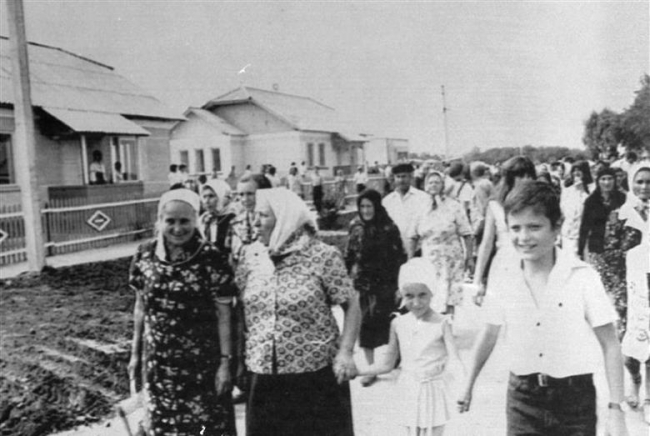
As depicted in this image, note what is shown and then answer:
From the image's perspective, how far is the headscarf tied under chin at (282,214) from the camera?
238 cm

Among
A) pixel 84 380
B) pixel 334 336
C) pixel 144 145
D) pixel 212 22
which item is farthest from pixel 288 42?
pixel 144 145

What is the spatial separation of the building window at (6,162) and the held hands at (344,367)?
1012 cm

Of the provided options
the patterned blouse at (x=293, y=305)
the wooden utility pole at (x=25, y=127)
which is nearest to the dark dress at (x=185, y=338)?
the patterned blouse at (x=293, y=305)

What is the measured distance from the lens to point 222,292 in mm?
2412

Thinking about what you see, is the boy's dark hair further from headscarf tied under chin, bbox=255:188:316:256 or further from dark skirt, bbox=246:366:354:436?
dark skirt, bbox=246:366:354:436

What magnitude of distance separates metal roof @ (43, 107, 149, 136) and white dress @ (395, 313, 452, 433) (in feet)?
32.3

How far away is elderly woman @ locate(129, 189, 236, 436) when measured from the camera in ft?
7.86

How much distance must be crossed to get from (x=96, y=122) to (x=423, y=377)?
10.7 m

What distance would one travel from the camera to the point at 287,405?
2.36m

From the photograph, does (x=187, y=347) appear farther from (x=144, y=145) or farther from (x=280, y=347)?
(x=144, y=145)

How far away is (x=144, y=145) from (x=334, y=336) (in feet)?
40.4

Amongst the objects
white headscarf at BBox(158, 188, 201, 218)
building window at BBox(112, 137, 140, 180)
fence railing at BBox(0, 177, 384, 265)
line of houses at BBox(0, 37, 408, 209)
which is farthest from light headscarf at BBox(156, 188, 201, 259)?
building window at BBox(112, 137, 140, 180)

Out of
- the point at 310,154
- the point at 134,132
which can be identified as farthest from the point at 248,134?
the point at 134,132

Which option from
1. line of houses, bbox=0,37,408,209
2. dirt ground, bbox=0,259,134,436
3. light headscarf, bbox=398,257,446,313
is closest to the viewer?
light headscarf, bbox=398,257,446,313
